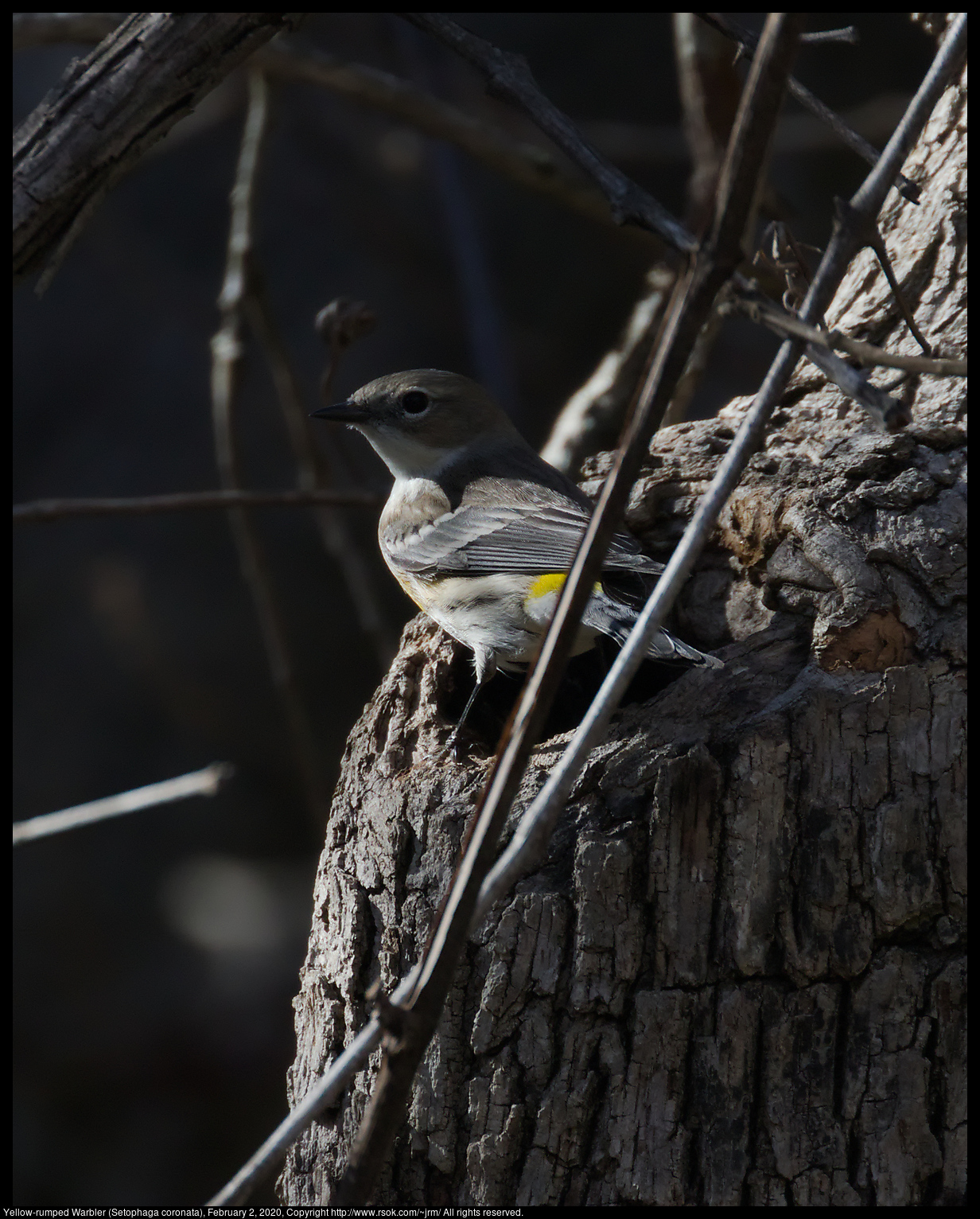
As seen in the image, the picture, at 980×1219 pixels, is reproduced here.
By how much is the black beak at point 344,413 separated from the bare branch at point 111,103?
1.55 metres

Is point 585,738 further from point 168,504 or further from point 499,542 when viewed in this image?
point 168,504

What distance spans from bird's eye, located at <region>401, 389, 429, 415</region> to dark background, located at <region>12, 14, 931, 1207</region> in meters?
2.86

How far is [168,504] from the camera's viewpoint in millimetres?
3742

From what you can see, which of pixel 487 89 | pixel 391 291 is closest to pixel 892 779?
pixel 487 89

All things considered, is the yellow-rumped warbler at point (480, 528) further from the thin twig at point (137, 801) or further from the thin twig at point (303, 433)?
the thin twig at point (137, 801)

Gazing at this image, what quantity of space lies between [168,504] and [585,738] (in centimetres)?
247

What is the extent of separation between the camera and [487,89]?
2.55 m

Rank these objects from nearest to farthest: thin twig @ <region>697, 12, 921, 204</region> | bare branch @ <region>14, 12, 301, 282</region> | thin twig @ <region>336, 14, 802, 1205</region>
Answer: thin twig @ <region>336, 14, 802, 1205</region>, thin twig @ <region>697, 12, 921, 204</region>, bare branch @ <region>14, 12, 301, 282</region>

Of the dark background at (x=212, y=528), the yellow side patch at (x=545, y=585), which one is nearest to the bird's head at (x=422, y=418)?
the yellow side patch at (x=545, y=585)

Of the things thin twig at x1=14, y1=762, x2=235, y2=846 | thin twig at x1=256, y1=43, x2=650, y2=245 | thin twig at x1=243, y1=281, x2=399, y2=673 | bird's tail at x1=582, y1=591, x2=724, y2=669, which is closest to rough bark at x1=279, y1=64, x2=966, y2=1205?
bird's tail at x1=582, y1=591, x2=724, y2=669

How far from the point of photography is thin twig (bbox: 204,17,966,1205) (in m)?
1.52

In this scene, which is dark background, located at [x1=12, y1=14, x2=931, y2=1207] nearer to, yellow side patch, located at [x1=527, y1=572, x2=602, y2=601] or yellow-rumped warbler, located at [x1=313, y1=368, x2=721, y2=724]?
yellow-rumped warbler, located at [x1=313, y1=368, x2=721, y2=724]

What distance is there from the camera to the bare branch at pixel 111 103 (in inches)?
108

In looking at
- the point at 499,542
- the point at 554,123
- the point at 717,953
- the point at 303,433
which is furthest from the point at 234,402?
the point at 717,953
